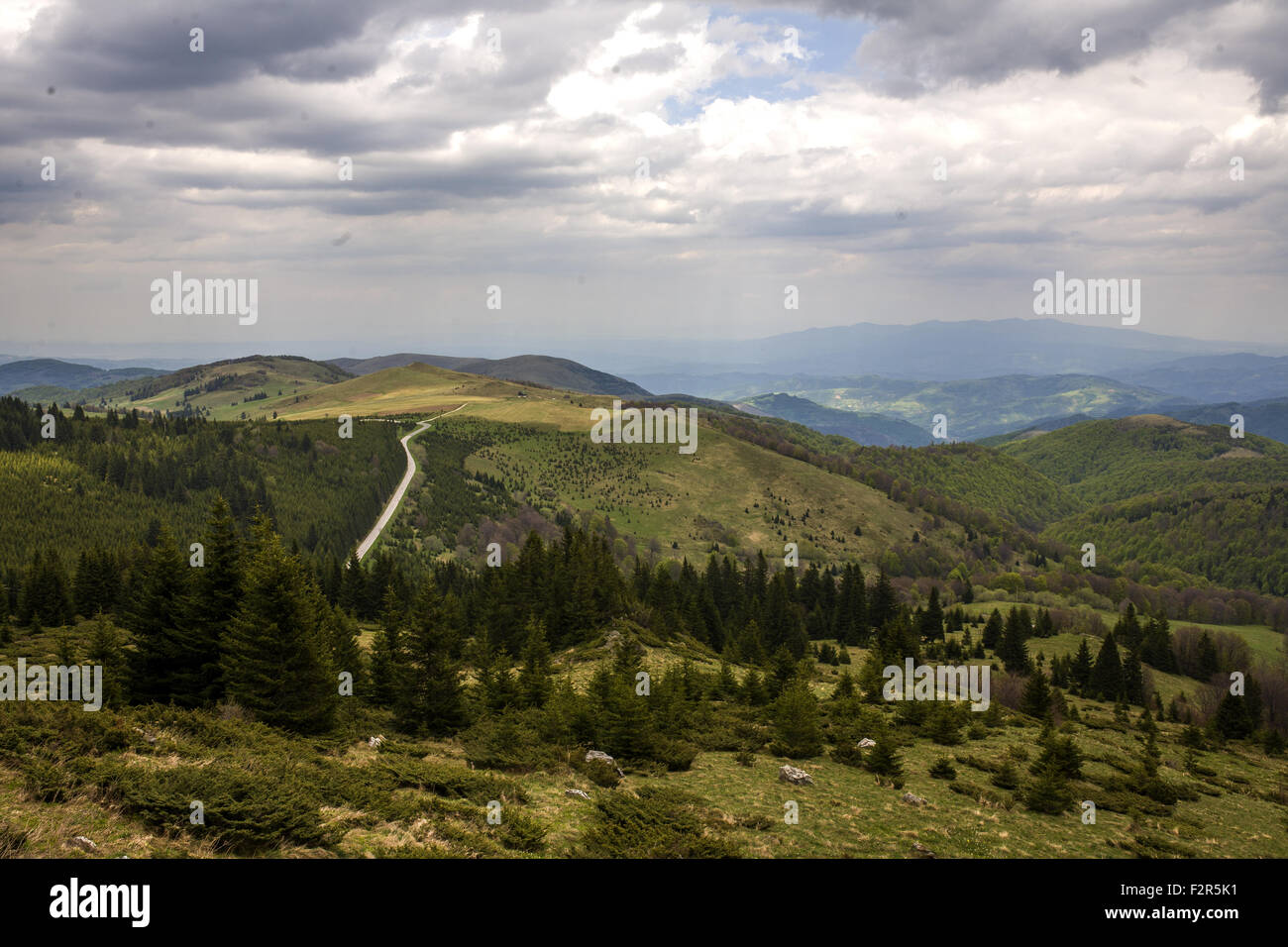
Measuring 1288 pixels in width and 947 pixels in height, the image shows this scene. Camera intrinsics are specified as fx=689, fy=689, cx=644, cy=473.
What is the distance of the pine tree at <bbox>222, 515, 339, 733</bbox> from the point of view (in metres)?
29.5

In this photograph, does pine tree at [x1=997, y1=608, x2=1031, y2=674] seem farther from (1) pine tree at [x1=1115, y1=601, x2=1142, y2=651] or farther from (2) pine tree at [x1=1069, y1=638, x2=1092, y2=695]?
(1) pine tree at [x1=1115, y1=601, x2=1142, y2=651]

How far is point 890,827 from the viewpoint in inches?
998

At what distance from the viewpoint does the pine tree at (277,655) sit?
96.8ft

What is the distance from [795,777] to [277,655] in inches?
925

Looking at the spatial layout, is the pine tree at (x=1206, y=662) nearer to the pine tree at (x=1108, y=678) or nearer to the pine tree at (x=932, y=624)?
the pine tree at (x=1108, y=678)

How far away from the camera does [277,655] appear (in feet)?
99.2

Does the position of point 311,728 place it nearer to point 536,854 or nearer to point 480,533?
point 536,854

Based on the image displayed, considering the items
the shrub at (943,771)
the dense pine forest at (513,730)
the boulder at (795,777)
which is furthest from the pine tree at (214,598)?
the shrub at (943,771)

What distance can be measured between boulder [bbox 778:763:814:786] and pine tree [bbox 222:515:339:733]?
67.4 feet

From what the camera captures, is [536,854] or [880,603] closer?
[536,854]

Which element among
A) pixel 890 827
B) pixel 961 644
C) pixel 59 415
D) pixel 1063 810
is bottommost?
pixel 961 644
